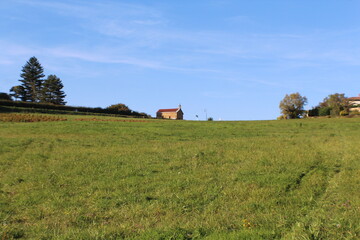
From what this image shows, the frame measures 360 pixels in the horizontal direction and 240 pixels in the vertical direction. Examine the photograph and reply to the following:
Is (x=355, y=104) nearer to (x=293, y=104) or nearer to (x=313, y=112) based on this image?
(x=293, y=104)

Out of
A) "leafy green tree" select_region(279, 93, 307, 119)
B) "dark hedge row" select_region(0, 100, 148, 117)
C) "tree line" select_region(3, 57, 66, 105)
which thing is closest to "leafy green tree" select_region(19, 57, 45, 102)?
"tree line" select_region(3, 57, 66, 105)

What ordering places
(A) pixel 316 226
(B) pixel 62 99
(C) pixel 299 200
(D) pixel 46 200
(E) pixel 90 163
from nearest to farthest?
1. (A) pixel 316 226
2. (C) pixel 299 200
3. (D) pixel 46 200
4. (E) pixel 90 163
5. (B) pixel 62 99

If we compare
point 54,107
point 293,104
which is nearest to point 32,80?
point 54,107

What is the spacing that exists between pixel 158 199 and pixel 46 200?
3.74m

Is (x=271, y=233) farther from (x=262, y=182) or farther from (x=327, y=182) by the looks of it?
(x=327, y=182)

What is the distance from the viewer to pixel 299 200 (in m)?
10.9

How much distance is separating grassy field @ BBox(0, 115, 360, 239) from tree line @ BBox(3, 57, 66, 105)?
10365 cm

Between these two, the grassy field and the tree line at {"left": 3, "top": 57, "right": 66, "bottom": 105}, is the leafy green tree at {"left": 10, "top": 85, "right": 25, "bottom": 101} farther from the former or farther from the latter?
the grassy field

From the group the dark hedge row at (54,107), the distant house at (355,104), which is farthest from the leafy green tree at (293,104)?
the dark hedge row at (54,107)

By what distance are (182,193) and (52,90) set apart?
377 feet

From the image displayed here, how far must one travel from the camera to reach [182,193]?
12000mm

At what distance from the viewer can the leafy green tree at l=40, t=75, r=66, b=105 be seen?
117 metres

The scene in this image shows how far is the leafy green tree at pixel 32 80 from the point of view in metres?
116

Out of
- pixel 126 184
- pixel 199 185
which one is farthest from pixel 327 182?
pixel 126 184
